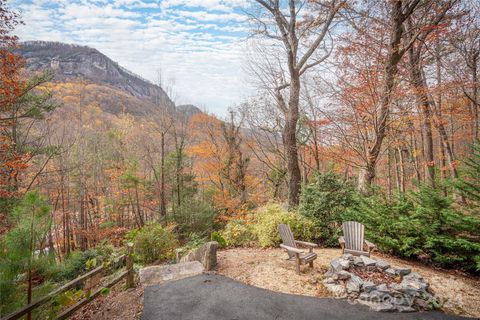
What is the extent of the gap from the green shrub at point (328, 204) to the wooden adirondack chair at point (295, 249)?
202cm

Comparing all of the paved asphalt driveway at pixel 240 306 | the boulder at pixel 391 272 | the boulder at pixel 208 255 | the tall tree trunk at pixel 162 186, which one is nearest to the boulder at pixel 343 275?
the paved asphalt driveway at pixel 240 306

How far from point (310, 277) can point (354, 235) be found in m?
1.61

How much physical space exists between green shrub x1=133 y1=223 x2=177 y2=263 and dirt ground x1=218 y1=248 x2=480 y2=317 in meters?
2.20

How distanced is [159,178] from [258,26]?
1155 cm

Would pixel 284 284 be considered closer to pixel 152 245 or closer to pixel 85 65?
pixel 152 245

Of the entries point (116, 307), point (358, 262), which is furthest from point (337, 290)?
point (116, 307)

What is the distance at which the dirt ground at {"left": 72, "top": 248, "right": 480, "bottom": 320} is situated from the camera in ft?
12.7

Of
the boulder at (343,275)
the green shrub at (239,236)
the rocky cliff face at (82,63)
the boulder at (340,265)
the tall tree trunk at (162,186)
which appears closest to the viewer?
the boulder at (343,275)

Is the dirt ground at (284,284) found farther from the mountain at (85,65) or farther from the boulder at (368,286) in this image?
the mountain at (85,65)

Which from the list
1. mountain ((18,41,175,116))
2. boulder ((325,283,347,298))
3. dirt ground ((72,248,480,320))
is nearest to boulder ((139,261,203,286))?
dirt ground ((72,248,480,320))

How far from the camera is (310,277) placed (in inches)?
183

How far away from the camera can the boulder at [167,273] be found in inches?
195

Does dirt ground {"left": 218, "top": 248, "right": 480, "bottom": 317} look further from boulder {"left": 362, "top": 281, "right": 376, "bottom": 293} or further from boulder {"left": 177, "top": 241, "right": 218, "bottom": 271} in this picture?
boulder {"left": 362, "top": 281, "right": 376, "bottom": 293}

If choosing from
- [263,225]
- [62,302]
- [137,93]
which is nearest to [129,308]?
[62,302]
